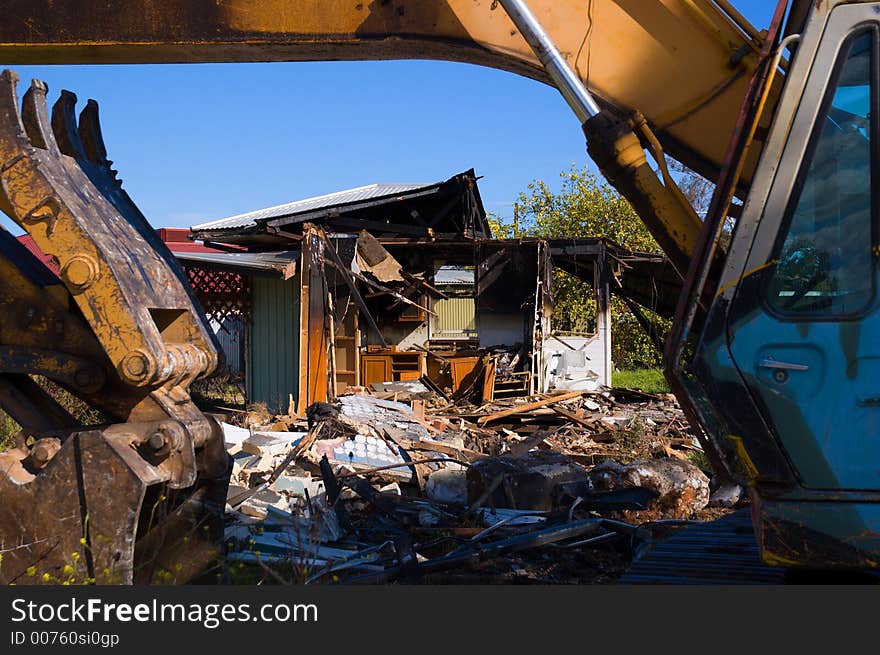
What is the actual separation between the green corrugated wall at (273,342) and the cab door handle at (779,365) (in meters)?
14.2

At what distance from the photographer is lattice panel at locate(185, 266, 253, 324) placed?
17.9 metres

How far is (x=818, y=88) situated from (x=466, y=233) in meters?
16.5

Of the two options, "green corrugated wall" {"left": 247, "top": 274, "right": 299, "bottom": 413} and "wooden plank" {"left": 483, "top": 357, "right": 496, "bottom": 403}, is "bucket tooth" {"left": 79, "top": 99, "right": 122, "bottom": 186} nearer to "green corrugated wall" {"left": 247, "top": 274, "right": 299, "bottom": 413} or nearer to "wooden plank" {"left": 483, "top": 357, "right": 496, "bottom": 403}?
"green corrugated wall" {"left": 247, "top": 274, "right": 299, "bottom": 413}

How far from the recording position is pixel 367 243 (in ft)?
51.6

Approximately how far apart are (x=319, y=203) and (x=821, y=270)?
18.0 metres

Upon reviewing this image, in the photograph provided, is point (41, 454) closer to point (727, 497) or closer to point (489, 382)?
point (727, 497)

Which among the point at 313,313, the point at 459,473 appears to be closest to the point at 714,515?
the point at 459,473

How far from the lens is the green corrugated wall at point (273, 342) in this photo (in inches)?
667

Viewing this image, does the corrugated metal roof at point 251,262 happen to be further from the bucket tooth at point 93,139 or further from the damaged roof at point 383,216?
the bucket tooth at point 93,139

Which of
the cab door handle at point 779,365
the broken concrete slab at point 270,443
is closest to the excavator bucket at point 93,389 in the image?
the cab door handle at point 779,365

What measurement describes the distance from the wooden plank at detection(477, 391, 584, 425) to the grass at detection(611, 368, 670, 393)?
4820mm

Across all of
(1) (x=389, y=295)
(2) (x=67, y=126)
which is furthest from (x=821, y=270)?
(1) (x=389, y=295)

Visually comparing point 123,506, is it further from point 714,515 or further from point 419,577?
point 714,515

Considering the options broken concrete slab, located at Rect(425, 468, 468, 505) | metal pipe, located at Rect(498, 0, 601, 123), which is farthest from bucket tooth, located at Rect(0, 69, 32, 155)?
broken concrete slab, located at Rect(425, 468, 468, 505)
